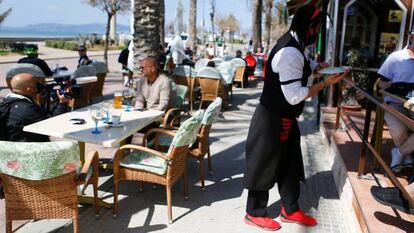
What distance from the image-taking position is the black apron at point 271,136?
307cm

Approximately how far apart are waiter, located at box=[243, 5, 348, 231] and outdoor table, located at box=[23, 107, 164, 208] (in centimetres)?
118

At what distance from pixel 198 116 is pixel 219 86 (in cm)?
464

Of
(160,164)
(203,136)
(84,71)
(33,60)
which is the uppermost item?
(33,60)

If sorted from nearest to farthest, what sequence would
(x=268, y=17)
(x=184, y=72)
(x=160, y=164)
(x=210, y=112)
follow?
(x=160, y=164) < (x=210, y=112) < (x=184, y=72) < (x=268, y=17)

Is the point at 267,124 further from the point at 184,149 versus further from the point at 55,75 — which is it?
the point at 55,75

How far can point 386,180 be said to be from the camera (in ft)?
11.5

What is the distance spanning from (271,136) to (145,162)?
121 cm

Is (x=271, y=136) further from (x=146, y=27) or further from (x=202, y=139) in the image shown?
(x=146, y=27)

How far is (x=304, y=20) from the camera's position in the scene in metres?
2.97

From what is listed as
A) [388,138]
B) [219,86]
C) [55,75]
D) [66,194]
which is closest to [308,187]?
[388,138]

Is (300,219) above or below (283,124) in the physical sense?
below

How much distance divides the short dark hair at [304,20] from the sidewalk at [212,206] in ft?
5.43

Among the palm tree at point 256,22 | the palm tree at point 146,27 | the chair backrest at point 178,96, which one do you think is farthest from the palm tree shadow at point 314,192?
the palm tree at point 256,22

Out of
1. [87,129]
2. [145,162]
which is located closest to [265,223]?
[145,162]
